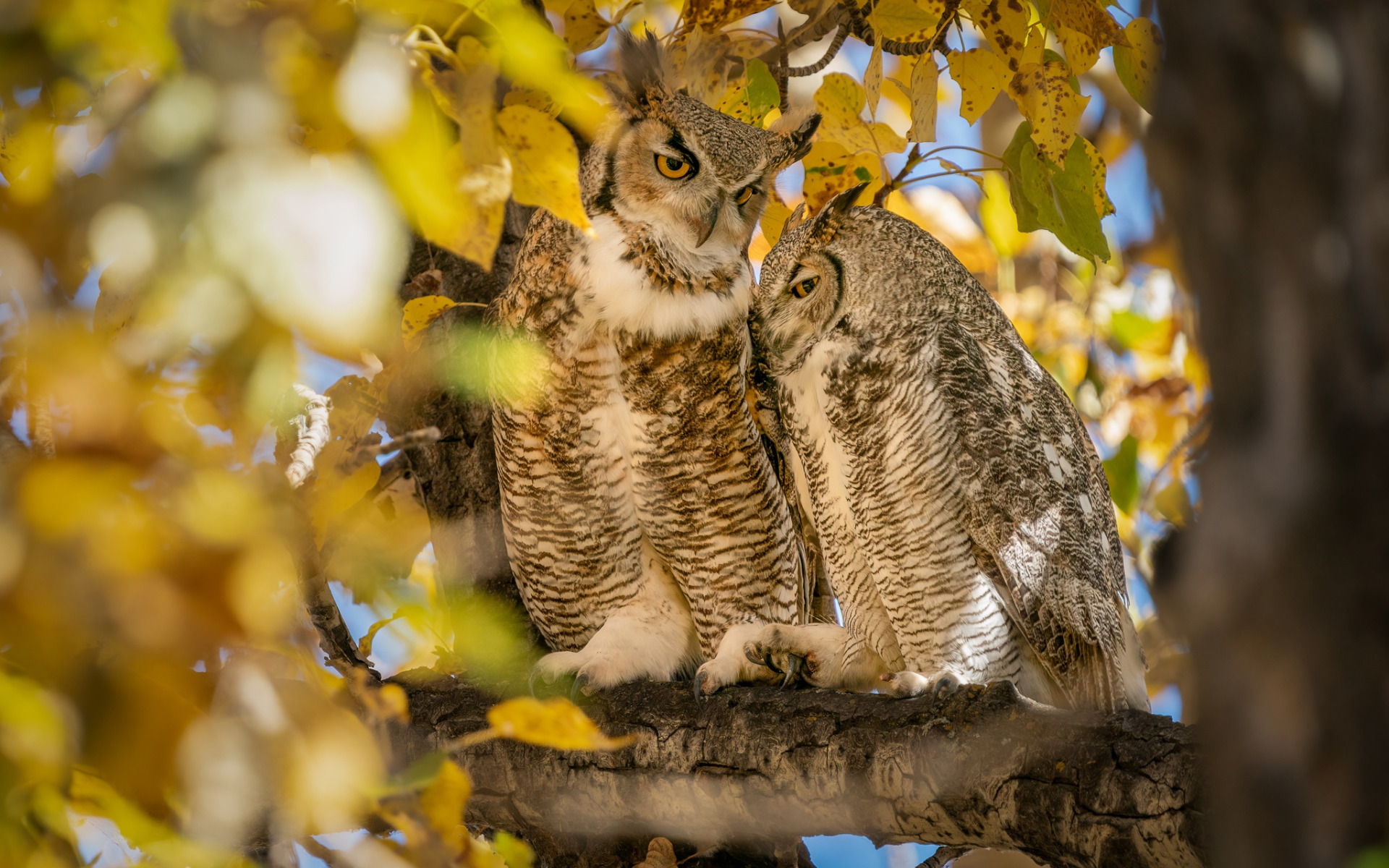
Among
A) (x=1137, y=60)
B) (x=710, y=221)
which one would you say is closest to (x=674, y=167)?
(x=710, y=221)

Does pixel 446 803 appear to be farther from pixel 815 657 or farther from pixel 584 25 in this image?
pixel 584 25

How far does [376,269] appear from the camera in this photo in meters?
0.59

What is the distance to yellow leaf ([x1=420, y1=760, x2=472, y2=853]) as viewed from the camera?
0.86 meters

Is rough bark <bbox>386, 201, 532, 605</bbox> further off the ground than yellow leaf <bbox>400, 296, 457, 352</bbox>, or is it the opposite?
yellow leaf <bbox>400, 296, 457, 352</bbox>

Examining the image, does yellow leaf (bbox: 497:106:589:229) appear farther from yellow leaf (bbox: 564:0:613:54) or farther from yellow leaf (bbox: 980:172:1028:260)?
yellow leaf (bbox: 980:172:1028:260)

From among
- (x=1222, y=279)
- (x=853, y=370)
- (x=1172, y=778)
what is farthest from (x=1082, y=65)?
(x=1222, y=279)

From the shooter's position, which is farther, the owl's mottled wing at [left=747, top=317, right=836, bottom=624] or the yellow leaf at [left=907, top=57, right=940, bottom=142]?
the owl's mottled wing at [left=747, top=317, right=836, bottom=624]

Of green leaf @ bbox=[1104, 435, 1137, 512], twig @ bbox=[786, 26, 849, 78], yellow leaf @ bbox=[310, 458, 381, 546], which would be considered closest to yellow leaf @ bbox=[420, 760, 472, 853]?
yellow leaf @ bbox=[310, 458, 381, 546]

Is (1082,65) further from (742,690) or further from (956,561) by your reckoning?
(742,690)

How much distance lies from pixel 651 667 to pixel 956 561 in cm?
64

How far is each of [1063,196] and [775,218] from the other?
65 centimetres

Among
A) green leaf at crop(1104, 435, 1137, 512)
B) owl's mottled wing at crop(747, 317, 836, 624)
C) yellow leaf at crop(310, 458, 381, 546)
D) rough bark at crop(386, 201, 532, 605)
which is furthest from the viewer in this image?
green leaf at crop(1104, 435, 1137, 512)

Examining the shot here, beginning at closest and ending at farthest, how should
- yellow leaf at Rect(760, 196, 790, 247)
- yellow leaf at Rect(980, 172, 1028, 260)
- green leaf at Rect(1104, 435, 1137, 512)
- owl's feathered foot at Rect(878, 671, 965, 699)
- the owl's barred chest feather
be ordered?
owl's feathered foot at Rect(878, 671, 965, 699) → the owl's barred chest feather → yellow leaf at Rect(760, 196, 790, 247) → green leaf at Rect(1104, 435, 1137, 512) → yellow leaf at Rect(980, 172, 1028, 260)

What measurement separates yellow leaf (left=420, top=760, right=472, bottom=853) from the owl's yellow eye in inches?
50.6
